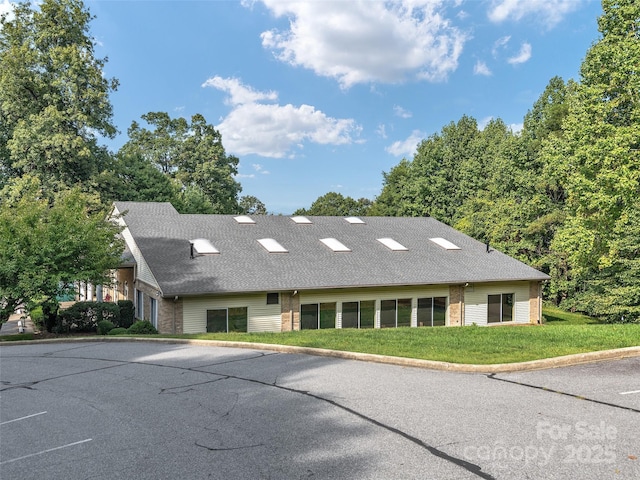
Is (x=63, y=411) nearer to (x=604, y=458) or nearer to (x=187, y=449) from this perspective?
(x=187, y=449)

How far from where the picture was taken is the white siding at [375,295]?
20516 mm

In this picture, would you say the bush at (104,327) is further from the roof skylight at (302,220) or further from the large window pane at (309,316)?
the roof skylight at (302,220)

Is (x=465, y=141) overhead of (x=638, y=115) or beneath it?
overhead

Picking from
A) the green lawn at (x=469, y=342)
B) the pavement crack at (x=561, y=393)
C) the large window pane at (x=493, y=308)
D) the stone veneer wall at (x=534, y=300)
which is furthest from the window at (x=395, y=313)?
the pavement crack at (x=561, y=393)

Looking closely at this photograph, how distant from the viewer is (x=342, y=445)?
5.79 m

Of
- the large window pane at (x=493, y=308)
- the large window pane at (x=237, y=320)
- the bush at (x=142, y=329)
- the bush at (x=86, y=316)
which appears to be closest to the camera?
the bush at (x=142, y=329)

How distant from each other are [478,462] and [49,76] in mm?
39376

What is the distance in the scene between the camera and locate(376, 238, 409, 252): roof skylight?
25.0 metres

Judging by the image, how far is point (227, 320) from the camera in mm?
19297

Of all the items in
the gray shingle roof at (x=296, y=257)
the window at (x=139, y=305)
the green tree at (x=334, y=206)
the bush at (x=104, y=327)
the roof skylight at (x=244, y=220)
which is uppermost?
the green tree at (x=334, y=206)

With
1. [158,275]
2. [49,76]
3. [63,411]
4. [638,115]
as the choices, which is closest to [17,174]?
[49,76]

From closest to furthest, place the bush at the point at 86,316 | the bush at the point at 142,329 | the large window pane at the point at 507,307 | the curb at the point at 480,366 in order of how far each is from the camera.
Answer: the curb at the point at 480,366 < the bush at the point at 142,329 < the bush at the point at 86,316 < the large window pane at the point at 507,307

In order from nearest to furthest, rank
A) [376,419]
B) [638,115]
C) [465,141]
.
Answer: [376,419] → [638,115] → [465,141]

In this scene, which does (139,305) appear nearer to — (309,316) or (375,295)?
(309,316)
